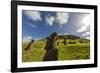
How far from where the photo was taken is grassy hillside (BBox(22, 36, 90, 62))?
1.83 m

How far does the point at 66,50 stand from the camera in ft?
6.37

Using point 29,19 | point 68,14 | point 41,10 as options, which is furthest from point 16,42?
point 68,14

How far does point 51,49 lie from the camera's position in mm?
1891

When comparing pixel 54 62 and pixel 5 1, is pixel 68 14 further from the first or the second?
pixel 5 1

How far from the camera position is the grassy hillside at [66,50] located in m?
1.83

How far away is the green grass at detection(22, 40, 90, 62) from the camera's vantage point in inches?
71.8

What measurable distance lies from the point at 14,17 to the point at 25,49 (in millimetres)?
292

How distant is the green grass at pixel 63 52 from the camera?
5.99ft

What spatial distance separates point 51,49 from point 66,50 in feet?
0.49

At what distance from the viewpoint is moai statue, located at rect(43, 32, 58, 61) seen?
74.0 inches

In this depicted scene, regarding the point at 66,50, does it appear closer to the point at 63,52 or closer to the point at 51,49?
the point at 63,52

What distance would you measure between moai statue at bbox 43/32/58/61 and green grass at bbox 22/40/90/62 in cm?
3

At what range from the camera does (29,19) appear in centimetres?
183

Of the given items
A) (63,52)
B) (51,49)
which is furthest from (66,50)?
(51,49)
